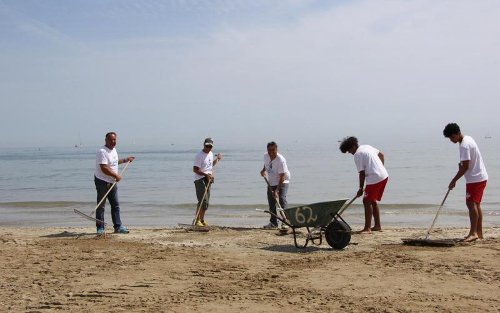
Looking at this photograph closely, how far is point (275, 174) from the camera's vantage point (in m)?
9.91

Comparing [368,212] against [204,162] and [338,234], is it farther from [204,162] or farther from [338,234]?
[204,162]

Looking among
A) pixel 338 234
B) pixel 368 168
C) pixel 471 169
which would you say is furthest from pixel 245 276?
pixel 471 169

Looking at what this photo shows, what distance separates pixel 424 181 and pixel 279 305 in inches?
836

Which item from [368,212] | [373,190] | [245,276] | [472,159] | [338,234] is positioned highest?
[472,159]

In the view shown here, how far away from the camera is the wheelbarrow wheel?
765 centimetres

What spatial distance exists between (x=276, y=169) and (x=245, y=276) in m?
3.90

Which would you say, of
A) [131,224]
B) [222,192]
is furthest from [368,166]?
[222,192]

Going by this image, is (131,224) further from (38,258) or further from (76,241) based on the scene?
(38,258)

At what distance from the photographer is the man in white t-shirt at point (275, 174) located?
980 centimetres

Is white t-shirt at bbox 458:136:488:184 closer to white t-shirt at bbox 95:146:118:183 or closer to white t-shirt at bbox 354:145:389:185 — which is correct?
white t-shirt at bbox 354:145:389:185

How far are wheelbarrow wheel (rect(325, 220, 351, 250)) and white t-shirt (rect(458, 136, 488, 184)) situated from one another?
6.25ft

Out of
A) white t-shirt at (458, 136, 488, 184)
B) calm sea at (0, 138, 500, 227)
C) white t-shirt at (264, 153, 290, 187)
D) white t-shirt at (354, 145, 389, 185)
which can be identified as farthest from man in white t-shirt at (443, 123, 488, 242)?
calm sea at (0, 138, 500, 227)

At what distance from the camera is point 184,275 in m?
6.28

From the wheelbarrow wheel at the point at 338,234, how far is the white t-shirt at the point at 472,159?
1.91 metres
